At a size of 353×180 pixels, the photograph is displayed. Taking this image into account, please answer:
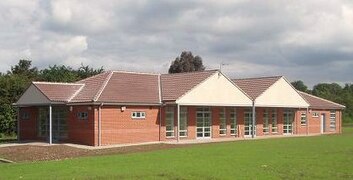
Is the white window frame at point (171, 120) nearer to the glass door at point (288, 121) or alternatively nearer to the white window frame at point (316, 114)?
the glass door at point (288, 121)

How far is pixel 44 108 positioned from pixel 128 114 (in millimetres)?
6994

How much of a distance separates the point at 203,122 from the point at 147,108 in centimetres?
590

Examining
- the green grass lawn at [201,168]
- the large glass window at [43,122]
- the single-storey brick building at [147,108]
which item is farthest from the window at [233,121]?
the green grass lawn at [201,168]

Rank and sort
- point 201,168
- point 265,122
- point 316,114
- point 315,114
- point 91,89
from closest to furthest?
point 201,168
point 91,89
point 265,122
point 315,114
point 316,114

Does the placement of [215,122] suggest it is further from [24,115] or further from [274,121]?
[24,115]

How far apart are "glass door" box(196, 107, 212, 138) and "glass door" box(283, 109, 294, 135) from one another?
10.8 metres

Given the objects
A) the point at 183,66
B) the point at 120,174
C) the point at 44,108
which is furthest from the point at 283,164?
the point at 183,66

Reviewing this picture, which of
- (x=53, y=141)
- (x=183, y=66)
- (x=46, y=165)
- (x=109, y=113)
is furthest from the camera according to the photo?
(x=183, y=66)

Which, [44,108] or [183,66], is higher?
[183,66]

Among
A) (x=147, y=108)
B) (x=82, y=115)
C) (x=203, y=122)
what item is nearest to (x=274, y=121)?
(x=203, y=122)

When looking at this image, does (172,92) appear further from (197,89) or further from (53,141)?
(53,141)

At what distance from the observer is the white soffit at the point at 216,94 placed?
38.8 m

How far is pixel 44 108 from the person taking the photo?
129 feet

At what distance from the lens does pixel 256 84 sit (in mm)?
48312
